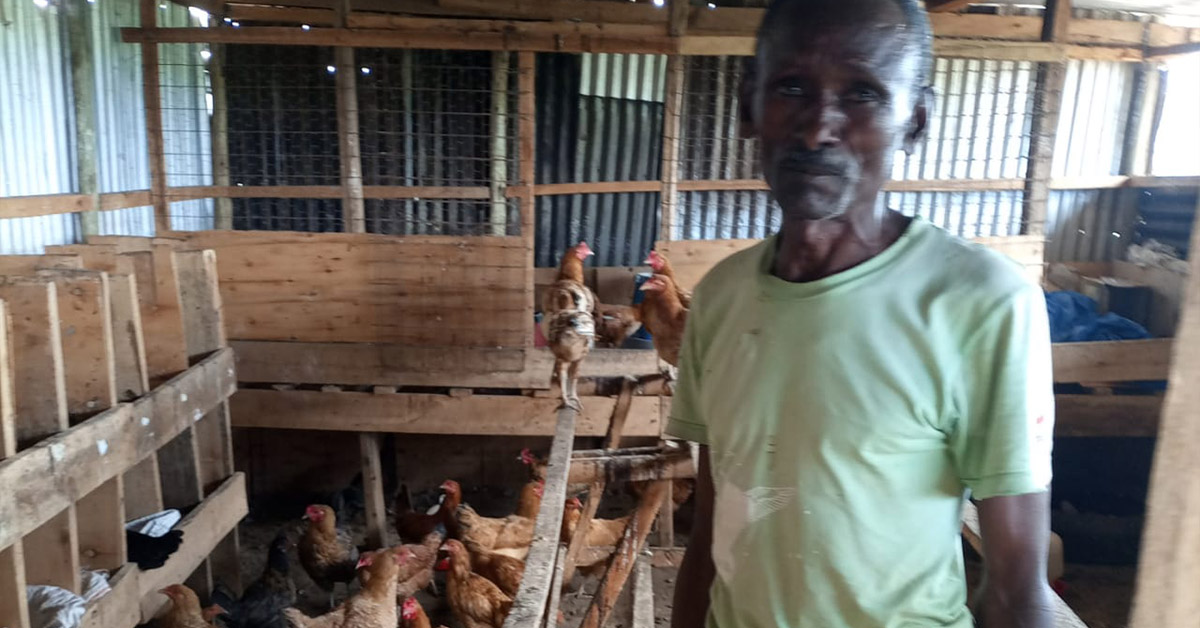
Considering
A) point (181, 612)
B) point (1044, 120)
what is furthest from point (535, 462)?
point (1044, 120)

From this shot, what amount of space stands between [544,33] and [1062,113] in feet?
16.5

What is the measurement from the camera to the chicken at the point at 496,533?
4.04 meters

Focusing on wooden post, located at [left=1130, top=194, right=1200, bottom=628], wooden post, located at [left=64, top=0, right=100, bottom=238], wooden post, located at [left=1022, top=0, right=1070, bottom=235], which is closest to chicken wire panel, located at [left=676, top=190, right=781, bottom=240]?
wooden post, located at [left=1022, top=0, right=1070, bottom=235]

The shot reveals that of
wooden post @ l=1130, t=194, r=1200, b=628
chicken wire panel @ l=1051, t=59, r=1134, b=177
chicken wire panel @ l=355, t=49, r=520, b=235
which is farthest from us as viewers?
chicken wire panel @ l=1051, t=59, r=1134, b=177

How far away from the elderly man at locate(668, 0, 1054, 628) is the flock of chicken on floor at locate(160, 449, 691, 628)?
6.66 ft

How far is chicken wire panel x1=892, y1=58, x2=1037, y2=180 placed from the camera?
607 cm

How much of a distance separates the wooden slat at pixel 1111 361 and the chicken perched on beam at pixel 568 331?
3325 millimetres

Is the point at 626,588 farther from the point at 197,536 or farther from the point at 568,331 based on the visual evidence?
the point at 197,536

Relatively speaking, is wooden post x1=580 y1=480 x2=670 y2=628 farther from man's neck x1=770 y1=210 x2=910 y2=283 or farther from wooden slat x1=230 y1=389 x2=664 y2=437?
wooden slat x1=230 y1=389 x2=664 y2=437

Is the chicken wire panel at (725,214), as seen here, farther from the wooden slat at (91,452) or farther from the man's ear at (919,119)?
the man's ear at (919,119)

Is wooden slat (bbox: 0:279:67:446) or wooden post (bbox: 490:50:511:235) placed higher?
wooden post (bbox: 490:50:511:235)

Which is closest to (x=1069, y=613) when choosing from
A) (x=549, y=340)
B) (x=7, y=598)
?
(x=549, y=340)

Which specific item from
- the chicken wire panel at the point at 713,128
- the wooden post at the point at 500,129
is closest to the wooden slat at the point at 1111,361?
Answer: the chicken wire panel at the point at 713,128

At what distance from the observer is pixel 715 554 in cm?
110
